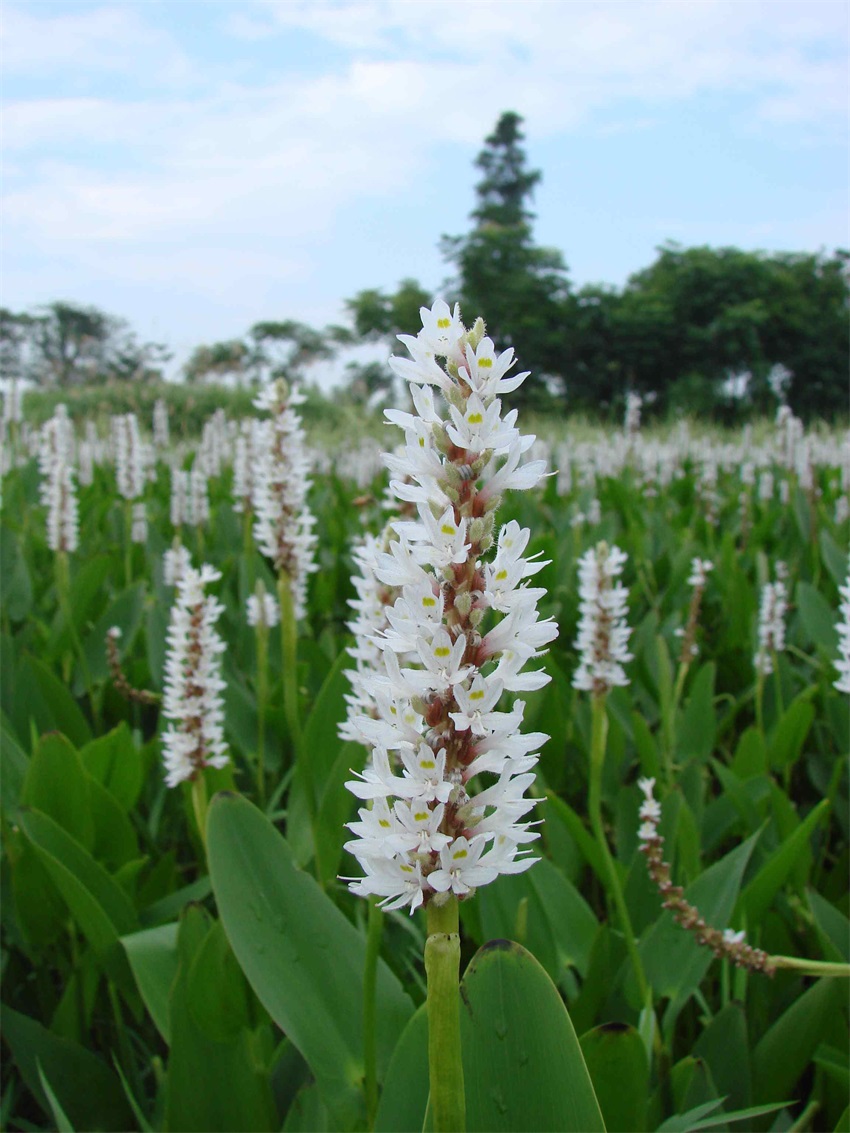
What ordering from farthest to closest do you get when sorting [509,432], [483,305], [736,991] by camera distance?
[483,305]
[736,991]
[509,432]

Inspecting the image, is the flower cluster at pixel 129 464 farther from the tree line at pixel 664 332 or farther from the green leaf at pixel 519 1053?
the tree line at pixel 664 332

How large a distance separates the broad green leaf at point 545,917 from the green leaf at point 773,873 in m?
0.35

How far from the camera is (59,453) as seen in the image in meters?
3.84

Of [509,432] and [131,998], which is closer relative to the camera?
[509,432]

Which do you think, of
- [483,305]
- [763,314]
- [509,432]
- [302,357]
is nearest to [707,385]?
[763,314]

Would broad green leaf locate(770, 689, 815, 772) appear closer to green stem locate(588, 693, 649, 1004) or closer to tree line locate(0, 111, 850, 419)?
green stem locate(588, 693, 649, 1004)

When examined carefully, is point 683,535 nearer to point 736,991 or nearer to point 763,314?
point 736,991

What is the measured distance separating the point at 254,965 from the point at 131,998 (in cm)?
68

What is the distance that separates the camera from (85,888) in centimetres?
177

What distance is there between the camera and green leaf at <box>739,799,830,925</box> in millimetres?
1938

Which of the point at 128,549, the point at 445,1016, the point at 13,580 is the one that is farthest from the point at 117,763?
the point at 128,549

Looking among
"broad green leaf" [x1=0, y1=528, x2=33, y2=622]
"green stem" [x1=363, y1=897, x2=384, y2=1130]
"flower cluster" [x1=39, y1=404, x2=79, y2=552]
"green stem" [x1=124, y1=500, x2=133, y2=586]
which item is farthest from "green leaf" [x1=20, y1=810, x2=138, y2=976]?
"green stem" [x1=124, y1=500, x2=133, y2=586]

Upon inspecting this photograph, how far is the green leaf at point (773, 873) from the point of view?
1.94 m

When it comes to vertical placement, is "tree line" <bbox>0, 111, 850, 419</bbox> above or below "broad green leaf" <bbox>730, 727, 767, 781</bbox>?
above
